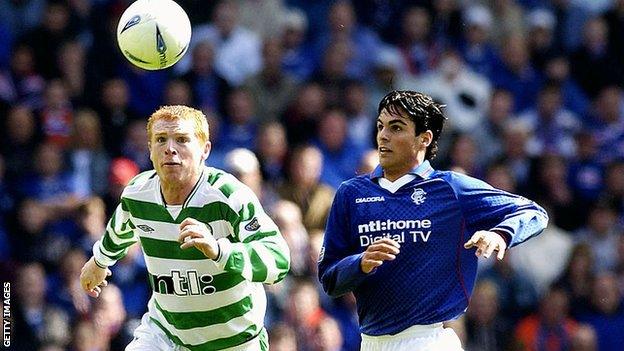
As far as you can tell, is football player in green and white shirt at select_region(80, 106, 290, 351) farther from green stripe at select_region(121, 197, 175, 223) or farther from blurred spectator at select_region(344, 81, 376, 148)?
blurred spectator at select_region(344, 81, 376, 148)

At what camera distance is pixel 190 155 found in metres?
8.34

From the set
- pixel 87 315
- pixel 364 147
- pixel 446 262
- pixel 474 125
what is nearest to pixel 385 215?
pixel 446 262

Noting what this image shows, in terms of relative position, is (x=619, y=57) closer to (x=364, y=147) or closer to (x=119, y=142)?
(x=364, y=147)

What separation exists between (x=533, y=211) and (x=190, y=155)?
1.96 m

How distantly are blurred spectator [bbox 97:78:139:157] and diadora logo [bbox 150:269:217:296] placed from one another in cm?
513

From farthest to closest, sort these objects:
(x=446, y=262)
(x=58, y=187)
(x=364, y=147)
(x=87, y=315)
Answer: (x=364, y=147) < (x=58, y=187) < (x=87, y=315) < (x=446, y=262)

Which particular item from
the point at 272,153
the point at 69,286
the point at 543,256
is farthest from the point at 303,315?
the point at 543,256

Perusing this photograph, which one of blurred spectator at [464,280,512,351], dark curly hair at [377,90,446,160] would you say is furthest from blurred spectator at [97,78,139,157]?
dark curly hair at [377,90,446,160]

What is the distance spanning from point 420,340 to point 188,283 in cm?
135

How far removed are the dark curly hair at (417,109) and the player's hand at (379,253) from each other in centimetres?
87

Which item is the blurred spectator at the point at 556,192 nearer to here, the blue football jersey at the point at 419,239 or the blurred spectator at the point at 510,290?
the blurred spectator at the point at 510,290

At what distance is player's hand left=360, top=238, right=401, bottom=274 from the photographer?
25.3 ft

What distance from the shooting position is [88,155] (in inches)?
522

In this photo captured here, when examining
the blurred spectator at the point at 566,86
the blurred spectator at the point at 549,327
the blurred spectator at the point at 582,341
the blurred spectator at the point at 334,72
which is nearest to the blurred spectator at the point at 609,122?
the blurred spectator at the point at 566,86
